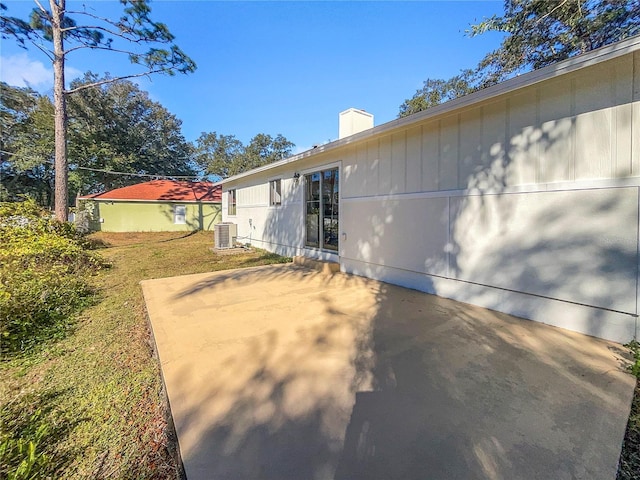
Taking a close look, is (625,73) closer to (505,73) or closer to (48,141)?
(505,73)

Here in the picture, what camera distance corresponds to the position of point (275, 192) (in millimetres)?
9258

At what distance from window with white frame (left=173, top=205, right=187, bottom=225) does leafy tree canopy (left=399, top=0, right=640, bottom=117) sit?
17272mm

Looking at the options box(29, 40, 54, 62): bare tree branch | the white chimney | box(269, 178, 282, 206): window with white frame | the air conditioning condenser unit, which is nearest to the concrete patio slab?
the white chimney

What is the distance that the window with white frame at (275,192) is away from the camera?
29.5ft

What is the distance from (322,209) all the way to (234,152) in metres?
32.1

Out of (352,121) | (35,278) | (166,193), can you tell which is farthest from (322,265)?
(166,193)

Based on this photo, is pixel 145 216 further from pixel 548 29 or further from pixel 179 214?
pixel 548 29

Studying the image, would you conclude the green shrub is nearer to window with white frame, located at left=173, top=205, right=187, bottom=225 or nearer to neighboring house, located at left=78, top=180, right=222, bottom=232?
neighboring house, located at left=78, top=180, right=222, bottom=232

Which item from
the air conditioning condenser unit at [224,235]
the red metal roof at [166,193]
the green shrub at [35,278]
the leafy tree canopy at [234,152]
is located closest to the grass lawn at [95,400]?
the green shrub at [35,278]

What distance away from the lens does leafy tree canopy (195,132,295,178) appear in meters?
31.5

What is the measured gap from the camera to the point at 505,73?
9695mm

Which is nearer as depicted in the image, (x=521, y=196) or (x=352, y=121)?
(x=521, y=196)

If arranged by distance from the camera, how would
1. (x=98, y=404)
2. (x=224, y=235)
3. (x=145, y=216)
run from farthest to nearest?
(x=145, y=216), (x=224, y=235), (x=98, y=404)

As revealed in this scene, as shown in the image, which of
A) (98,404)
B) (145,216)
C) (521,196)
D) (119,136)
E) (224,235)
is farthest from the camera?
(119,136)
